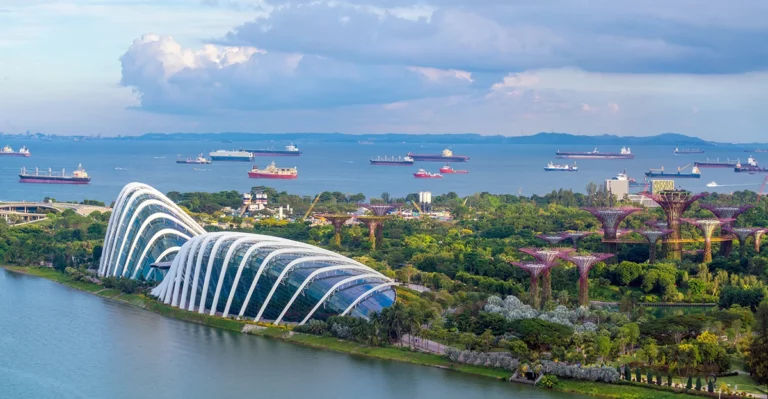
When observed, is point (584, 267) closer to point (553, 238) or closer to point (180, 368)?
point (553, 238)

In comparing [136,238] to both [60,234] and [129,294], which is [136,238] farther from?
[60,234]

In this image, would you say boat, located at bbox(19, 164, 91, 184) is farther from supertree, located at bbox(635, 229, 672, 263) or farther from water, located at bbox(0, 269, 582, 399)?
A: supertree, located at bbox(635, 229, 672, 263)

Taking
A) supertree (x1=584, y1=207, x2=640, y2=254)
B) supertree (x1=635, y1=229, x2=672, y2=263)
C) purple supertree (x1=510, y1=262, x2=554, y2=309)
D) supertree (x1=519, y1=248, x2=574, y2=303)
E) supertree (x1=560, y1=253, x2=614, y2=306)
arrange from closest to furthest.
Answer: purple supertree (x1=510, y1=262, x2=554, y2=309)
supertree (x1=560, y1=253, x2=614, y2=306)
supertree (x1=519, y1=248, x2=574, y2=303)
supertree (x1=635, y1=229, x2=672, y2=263)
supertree (x1=584, y1=207, x2=640, y2=254)

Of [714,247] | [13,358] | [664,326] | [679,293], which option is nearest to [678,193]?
[714,247]

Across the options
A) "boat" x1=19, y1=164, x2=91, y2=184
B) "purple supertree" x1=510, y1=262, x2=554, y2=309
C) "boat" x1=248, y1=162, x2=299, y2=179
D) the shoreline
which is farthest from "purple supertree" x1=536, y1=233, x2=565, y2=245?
"boat" x1=248, y1=162, x2=299, y2=179

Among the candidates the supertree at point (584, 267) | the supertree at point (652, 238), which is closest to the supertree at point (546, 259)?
the supertree at point (584, 267)
